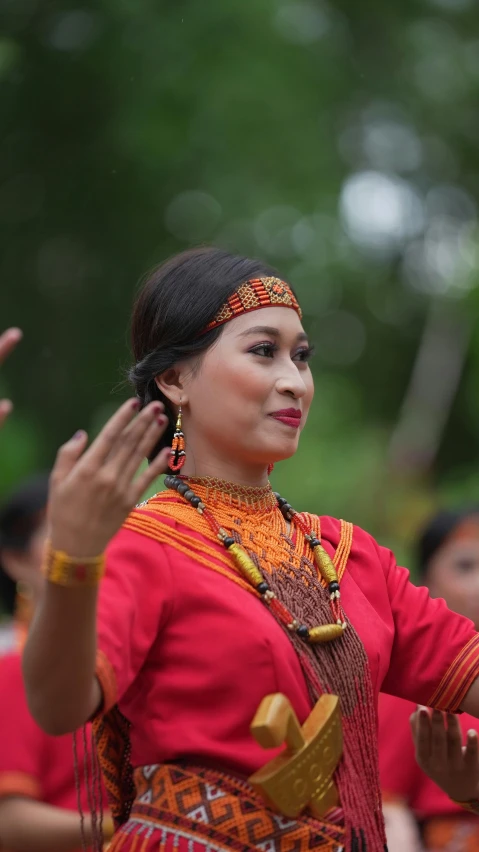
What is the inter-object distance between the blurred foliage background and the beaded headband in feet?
21.9

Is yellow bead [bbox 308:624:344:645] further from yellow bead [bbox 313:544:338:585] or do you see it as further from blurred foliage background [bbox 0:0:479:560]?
blurred foliage background [bbox 0:0:479:560]

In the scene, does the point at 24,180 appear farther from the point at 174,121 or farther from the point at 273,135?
the point at 273,135

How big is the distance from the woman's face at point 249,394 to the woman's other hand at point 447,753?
0.81m

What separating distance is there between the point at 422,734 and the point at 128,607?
3.48 ft

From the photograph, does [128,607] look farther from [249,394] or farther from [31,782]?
[31,782]

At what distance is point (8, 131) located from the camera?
10.8 m

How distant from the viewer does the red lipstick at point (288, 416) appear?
2771mm

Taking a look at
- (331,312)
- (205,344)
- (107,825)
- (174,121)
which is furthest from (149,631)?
(331,312)

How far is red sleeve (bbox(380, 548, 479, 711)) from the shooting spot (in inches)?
113

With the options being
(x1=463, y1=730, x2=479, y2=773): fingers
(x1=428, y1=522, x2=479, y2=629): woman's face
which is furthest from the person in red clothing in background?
(x1=428, y1=522, x2=479, y2=629): woman's face

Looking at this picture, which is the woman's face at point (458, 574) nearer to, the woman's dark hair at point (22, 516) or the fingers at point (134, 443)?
the woman's dark hair at point (22, 516)

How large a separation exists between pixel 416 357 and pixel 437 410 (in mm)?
1437

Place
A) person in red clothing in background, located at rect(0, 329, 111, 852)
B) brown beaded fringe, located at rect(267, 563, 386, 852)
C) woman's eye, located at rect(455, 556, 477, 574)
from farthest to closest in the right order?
woman's eye, located at rect(455, 556, 477, 574), person in red clothing in background, located at rect(0, 329, 111, 852), brown beaded fringe, located at rect(267, 563, 386, 852)

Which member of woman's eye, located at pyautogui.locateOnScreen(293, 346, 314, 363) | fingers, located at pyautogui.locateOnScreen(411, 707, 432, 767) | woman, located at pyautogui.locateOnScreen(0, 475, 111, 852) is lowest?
woman, located at pyautogui.locateOnScreen(0, 475, 111, 852)
